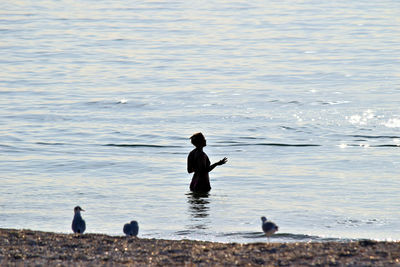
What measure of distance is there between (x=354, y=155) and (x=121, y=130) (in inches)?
278

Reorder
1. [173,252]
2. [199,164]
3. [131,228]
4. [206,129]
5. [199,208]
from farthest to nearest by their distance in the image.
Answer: [206,129], [199,164], [199,208], [131,228], [173,252]

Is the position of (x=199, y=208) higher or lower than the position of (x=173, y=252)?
higher

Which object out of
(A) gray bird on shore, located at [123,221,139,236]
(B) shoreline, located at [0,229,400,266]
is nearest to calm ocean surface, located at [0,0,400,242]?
(A) gray bird on shore, located at [123,221,139,236]

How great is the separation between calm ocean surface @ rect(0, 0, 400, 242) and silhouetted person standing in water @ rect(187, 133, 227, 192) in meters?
0.33

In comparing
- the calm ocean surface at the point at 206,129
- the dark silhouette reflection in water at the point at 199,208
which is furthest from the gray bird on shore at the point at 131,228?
the dark silhouette reflection in water at the point at 199,208

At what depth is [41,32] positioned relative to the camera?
5559 centimetres

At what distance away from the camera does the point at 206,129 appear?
24484 millimetres

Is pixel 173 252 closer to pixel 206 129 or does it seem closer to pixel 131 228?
pixel 131 228

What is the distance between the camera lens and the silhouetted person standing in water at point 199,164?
615 inches

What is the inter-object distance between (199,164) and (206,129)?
8778 mm

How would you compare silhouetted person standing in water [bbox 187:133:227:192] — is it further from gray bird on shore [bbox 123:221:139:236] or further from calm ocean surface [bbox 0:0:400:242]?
gray bird on shore [bbox 123:221:139:236]

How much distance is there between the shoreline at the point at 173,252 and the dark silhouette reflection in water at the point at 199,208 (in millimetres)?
2516

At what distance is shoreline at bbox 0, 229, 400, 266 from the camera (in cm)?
1012

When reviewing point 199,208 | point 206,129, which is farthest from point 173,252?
point 206,129
